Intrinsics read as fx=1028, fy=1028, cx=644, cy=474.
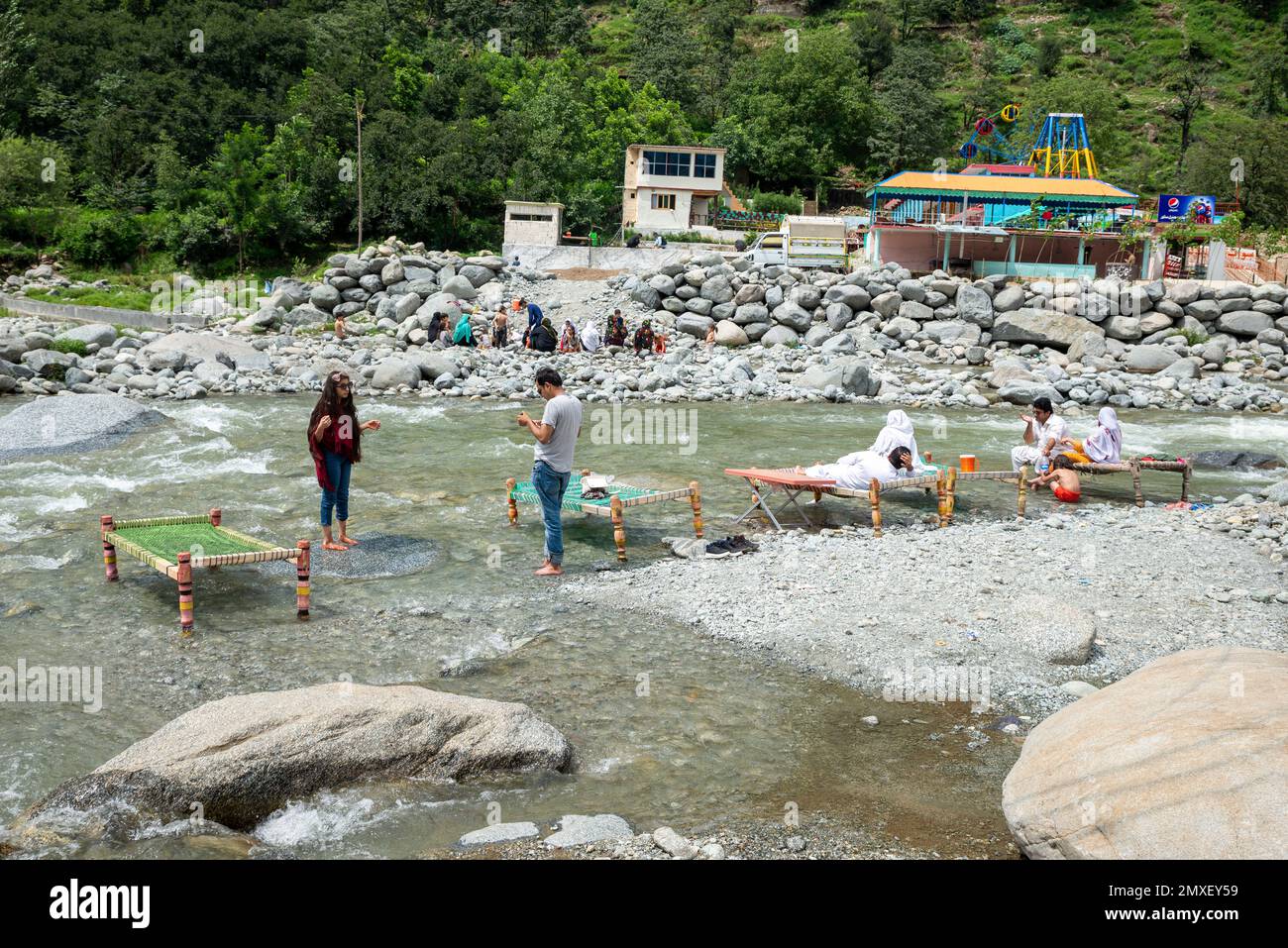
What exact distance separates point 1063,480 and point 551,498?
7.60 meters

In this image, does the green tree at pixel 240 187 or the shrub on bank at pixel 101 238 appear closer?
the green tree at pixel 240 187

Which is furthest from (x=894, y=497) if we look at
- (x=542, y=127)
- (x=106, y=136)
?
(x=106, y=136)

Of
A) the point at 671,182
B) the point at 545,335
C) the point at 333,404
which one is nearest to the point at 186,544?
the point at 333,404

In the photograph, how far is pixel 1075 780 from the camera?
500 cm

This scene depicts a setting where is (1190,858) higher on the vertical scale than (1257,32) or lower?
lower

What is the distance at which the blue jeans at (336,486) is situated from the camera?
10492 millimetres

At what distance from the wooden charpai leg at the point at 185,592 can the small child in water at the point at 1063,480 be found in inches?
424

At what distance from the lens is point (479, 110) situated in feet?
174

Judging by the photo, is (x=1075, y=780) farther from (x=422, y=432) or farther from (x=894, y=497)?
(x=422, y=432)

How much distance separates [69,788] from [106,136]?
174 ft

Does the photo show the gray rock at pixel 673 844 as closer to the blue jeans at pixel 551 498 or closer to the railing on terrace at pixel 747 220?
the blue jeans at pixel 551 498

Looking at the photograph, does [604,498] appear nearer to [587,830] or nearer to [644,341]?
[587,830]
